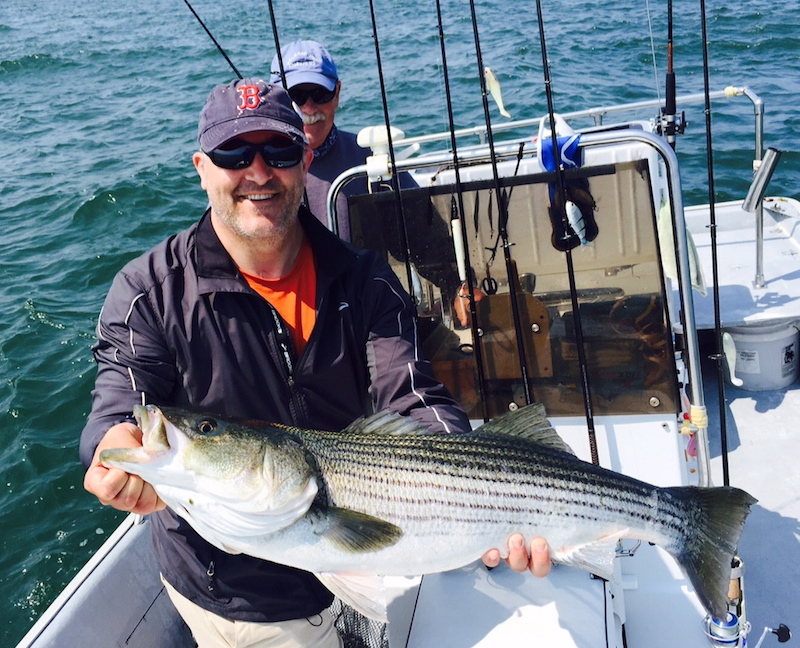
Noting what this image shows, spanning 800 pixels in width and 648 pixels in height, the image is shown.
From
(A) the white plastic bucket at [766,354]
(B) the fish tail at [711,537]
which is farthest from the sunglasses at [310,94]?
(A) the white plastic bucket at [766,354]

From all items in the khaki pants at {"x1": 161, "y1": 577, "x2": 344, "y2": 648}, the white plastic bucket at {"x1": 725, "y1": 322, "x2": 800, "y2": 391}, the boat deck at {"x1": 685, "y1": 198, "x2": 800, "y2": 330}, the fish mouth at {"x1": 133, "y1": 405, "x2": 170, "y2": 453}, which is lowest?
the white plastic bucket at {"x1": 725, "y1": 322, "x2": 800, "y2": 391}

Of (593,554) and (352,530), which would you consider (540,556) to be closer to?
(593,554)

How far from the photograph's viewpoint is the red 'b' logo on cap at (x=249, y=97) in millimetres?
2807

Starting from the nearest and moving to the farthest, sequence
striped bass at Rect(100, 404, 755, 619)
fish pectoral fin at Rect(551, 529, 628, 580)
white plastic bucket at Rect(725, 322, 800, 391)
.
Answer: striped bass at Rect(100, 404, 755, 619) < fish pectoral fin at Rect(551, 529, 628, 580) < white plastic bucket at Rect(725, 322, 800, 391)

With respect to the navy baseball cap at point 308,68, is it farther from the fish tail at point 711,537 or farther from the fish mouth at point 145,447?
the fish tail at point 711,537

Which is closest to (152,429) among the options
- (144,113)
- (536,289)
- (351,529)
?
(351,529)

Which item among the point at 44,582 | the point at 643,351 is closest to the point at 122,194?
the point at 44,582

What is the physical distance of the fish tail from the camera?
266 centimetres

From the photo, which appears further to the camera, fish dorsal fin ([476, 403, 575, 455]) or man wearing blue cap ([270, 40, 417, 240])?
man wearing blue cap ([270, 40, 417, 240])

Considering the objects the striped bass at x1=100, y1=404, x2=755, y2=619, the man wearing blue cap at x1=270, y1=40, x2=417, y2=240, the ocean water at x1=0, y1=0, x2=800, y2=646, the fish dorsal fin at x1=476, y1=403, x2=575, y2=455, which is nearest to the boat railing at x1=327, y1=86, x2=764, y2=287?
the man wearing blue cap at x1=270, y1=40, x2=417, y2=240

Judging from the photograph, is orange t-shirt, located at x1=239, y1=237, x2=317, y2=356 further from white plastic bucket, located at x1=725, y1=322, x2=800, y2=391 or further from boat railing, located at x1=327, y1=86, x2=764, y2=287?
white plastic bucket, located at x1=725, y1=322, x2=800, y2=391

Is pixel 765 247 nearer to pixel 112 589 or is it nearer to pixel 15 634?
pixel 112 589

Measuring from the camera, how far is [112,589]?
3768 mm

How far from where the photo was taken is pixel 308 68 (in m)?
4.70
